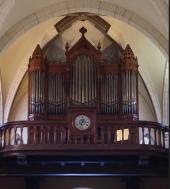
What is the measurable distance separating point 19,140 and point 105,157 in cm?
209

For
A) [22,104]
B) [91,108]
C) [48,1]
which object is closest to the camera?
[48,1]

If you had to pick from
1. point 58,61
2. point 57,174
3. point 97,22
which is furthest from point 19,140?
point 97,22

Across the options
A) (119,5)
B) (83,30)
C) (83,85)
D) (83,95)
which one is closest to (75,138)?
(83,95)

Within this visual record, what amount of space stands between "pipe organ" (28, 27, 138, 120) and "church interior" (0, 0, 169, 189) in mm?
25

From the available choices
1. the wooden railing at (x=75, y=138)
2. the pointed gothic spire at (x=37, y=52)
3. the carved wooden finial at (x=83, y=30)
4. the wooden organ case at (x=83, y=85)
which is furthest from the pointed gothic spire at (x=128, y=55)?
the pointed gothic spire at (x=37, y=52)

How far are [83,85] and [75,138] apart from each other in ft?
5.50

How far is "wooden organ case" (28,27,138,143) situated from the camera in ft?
55.4

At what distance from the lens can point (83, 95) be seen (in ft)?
55.7

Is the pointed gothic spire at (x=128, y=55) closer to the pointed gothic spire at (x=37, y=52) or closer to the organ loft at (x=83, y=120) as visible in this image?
the organ loft at (x=83, y=120)

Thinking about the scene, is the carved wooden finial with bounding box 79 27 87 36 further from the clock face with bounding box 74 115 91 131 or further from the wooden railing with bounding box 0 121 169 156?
the wooden railing with bounding box 0 121 169 156

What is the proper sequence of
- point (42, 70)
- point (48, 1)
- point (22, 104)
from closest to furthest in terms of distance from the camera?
point (48, 1) < point (42, 70) < point (22, 104)

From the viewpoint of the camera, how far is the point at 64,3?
15.4 meters

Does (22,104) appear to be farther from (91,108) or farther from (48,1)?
(48,1)

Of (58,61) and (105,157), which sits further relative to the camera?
(58,61)
